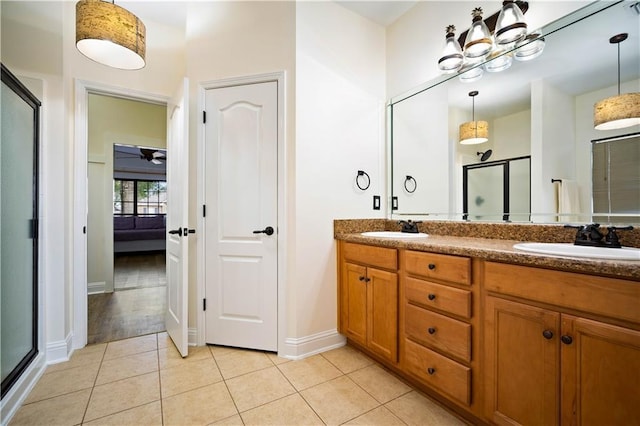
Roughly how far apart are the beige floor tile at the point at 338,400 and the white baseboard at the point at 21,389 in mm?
1512

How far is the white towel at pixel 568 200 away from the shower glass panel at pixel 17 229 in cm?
309

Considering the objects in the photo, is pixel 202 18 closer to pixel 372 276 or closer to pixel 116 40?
pixel 116 40

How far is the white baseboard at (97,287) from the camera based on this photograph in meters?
3.54

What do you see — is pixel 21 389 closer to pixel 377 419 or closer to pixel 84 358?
pixel 84 358

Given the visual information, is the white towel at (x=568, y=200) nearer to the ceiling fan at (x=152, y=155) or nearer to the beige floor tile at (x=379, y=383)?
the beige floor tile at (x=379, y=383)

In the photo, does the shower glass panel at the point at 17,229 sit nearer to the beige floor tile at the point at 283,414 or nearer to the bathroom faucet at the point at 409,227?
the beige floor tile at the point at 283,414

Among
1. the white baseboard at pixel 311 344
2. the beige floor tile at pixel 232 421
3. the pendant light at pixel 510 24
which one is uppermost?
the pendant light at pixel 510 24

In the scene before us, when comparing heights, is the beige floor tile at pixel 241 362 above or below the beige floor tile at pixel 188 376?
below

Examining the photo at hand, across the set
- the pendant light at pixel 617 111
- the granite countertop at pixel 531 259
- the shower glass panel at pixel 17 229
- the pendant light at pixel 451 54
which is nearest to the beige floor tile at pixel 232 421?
the shower glass panel at pixel 17 229

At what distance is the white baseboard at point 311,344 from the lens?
2.05m

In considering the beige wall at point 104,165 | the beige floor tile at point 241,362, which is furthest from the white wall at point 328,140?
the beige wall at point 104,165

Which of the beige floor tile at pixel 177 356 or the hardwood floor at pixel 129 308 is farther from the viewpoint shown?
the hardwood floor at pixel 129 308

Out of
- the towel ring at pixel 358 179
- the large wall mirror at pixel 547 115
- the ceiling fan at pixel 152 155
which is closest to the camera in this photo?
the large wall mirror at pixel 547 115

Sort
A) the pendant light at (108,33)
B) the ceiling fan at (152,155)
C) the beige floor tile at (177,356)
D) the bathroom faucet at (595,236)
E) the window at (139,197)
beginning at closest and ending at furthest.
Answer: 1. the bathroom faucet at (595,236)
2. the pendant light at (108,33)
3. the beige floor tile at (177,356)
4. the ceiling fan at (152,155)
5. the window at (139,197)
